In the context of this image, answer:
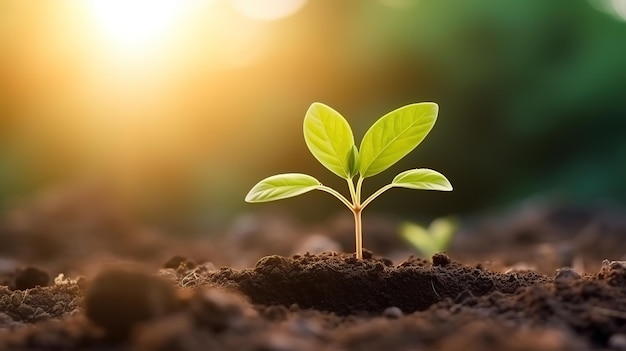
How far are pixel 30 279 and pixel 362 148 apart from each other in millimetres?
1103

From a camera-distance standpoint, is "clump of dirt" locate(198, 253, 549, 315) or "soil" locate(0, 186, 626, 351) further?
"clump of dirt" locate(198, 253, 549, 315)

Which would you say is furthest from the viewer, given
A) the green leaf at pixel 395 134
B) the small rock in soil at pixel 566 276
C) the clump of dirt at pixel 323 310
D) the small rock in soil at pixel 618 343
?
the green leaf at pixel 395 134

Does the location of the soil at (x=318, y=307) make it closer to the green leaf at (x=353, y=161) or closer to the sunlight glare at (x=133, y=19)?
the green leaf at (x=353, y=161)

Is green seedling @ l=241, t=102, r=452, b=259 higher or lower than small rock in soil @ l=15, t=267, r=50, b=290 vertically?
higher

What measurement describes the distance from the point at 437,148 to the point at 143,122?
8.95ft

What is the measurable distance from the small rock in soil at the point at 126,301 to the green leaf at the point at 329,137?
0.56 m

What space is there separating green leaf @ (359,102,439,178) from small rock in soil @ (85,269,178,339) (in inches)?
26.0

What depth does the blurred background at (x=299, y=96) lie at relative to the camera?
5.84 metres

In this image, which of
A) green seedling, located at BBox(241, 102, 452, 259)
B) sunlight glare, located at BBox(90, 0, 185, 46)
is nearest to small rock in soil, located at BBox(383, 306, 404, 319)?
green seedling, located at BBox(241, 102, 452, 259)

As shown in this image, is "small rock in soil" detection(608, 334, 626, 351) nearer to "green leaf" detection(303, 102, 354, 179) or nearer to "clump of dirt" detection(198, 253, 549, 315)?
"clump of dirt" detection(198, 253, 549, 315)

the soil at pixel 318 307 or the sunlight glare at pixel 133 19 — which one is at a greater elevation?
the sunlight glare at pixel 133 19

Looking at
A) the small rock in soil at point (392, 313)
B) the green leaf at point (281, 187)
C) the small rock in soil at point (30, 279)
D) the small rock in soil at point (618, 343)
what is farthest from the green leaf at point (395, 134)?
the small rock in soil at point (30, 279)

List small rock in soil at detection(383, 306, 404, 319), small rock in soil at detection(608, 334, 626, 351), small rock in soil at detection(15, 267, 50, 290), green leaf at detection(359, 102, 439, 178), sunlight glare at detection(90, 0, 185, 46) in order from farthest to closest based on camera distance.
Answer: sunlight glare at detection(90, 0, 185, 46) → small rock in soil at detection(15, 267, 50, 290) → green leaf at detection(359, 102, 439, 178) → small rock in soil at detection(383, 306, 404, 319) → small rock in soil at detection(608, 334, 626, 351)

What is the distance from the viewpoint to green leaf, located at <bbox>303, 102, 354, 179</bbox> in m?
1.56
